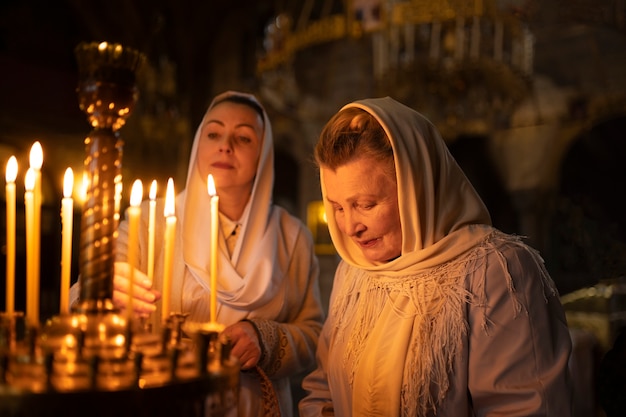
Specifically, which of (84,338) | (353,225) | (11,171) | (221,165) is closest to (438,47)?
(221,165)

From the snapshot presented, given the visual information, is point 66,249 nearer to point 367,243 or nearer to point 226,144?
point 367,243

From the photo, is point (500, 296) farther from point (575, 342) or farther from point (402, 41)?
point (402, 41)

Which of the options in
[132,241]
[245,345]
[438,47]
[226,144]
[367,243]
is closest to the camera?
[132,241]

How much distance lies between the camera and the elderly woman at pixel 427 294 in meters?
1.66

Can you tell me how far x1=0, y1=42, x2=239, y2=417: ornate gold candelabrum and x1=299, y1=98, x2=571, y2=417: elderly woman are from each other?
2.46ft

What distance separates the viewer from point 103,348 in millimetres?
1036

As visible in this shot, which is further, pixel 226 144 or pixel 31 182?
pixel 226 144

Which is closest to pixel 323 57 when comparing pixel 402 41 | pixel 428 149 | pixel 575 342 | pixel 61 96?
pixel 402 41

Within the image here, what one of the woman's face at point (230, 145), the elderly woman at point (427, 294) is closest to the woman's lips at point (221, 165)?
the woman's face at point (230, 145)

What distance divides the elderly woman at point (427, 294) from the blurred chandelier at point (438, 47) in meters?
5.49

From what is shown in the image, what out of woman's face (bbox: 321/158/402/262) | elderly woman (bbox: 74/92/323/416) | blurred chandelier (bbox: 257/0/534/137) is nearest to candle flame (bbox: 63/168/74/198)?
woman's face (bbox: 321/158/402/262)

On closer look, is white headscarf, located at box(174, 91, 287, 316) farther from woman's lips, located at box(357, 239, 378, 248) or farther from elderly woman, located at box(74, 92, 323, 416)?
woman's lips, located at box(357, 239, 378, 248)

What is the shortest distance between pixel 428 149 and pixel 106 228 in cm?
102

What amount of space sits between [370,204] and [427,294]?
0.31m
